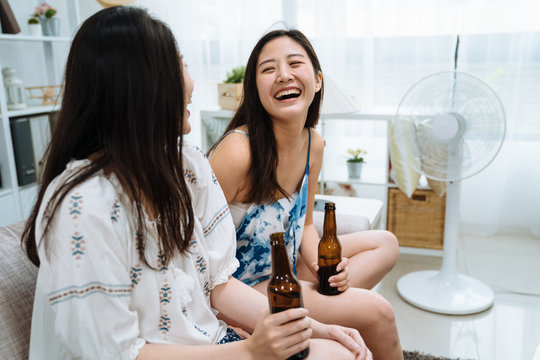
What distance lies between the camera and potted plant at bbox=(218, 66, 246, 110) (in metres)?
2.90

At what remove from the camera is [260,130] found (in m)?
1.37

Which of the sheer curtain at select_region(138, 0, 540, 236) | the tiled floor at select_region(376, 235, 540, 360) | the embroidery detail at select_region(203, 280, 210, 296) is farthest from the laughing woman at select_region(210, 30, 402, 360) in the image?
the sheer curtain at select_region(138, 0, 540, 236)

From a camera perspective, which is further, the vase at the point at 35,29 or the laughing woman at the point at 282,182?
the vase at the point at 35,29

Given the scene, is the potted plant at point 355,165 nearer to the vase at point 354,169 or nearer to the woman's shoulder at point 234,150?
the vase at point 354,169

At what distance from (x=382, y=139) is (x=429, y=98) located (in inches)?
43.6

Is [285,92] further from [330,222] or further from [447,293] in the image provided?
[447,293]

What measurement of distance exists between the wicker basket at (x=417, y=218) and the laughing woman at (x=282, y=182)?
50.9 inches

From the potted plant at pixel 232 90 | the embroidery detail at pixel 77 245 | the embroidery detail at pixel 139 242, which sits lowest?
the embroidery detail at pixel 139 242

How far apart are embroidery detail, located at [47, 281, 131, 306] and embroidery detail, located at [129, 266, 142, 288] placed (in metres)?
0.06

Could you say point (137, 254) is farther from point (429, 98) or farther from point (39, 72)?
point (39, 72)

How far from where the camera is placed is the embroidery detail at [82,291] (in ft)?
2.43

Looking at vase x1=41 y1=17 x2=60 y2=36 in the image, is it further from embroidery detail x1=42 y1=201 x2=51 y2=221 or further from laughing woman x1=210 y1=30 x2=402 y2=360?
embroidery detail x1=42 y1=201 x2=51 y2=221

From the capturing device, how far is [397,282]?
95.7 inches

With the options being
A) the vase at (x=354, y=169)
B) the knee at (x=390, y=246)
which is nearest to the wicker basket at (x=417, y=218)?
the vase at (x=354, y=169)
